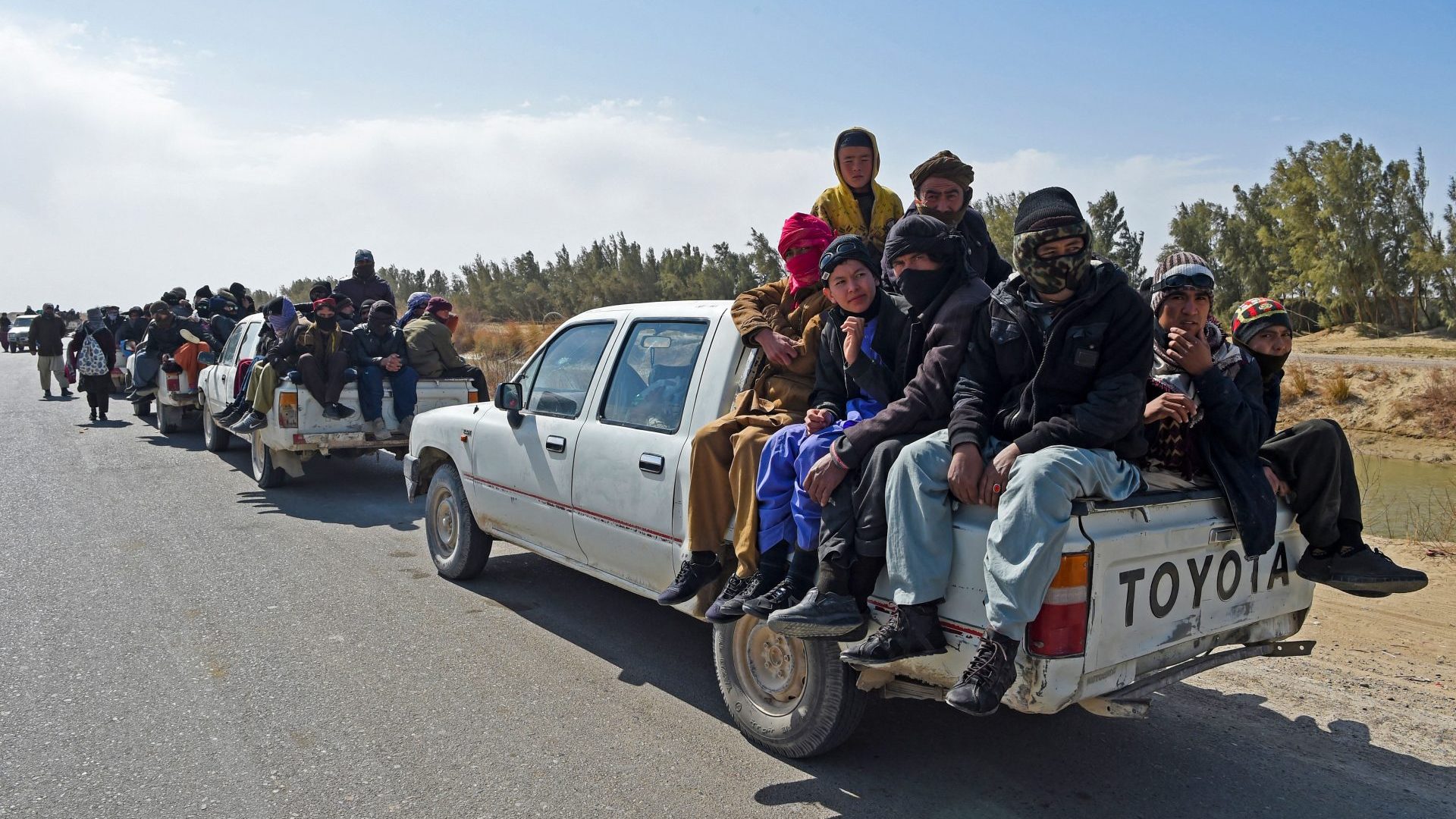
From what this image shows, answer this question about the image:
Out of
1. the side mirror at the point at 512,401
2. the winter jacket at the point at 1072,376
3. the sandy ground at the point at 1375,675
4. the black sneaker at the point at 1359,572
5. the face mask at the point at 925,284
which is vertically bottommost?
the sandy ground at the point at 1375,675

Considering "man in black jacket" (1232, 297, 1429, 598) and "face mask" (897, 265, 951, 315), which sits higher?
"face mask" (897, 265, 951, 315)

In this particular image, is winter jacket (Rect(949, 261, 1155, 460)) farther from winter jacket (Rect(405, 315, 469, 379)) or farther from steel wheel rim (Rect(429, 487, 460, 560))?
winter jacket (Rect(405, 315, 469, 379))

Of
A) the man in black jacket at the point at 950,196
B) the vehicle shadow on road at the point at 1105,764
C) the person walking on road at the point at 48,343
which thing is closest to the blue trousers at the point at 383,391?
the vehicle shadow on road at the point at 1105,764

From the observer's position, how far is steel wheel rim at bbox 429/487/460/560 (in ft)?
21.8

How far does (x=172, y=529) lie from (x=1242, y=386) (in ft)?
26.1

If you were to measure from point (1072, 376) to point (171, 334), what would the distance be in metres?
15.2

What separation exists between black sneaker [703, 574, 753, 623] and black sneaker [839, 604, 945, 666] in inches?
28.3

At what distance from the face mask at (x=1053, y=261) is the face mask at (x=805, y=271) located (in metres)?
1.27

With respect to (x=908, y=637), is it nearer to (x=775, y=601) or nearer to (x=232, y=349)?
(x=775, y=601)

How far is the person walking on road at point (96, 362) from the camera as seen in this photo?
16609mm

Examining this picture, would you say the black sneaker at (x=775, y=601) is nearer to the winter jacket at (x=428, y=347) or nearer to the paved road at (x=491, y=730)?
the paved road at (x=491, y=730)

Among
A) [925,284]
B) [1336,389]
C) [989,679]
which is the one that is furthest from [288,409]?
[1336,389]

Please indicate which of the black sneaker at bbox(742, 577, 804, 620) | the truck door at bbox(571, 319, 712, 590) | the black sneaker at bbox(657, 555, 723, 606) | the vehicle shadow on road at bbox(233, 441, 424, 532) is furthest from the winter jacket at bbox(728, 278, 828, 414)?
the vehicle shadow on road at bbox(233, 441, 424, 532)

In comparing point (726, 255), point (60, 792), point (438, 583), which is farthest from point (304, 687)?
point (726, 255)
